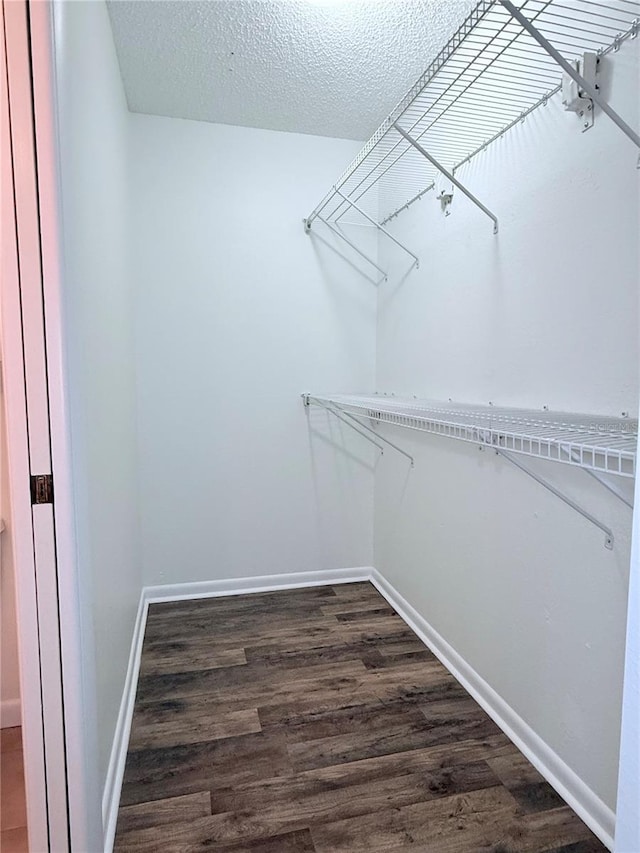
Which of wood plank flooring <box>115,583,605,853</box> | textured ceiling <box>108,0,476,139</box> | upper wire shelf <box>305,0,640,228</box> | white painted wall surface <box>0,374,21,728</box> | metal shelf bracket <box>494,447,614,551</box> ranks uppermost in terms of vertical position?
textured ceiling <box>108,0,476,139</box>

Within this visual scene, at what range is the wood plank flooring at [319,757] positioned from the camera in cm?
125

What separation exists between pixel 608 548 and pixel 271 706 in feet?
4.10

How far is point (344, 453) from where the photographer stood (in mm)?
2768

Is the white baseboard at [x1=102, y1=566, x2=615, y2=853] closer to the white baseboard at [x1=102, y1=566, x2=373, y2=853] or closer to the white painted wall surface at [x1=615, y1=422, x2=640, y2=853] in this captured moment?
the white baseboard at [x1=102, y1=566, x2=373, y2=853]

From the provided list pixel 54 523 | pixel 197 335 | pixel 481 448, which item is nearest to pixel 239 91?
pixel 197 335

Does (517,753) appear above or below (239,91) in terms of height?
below

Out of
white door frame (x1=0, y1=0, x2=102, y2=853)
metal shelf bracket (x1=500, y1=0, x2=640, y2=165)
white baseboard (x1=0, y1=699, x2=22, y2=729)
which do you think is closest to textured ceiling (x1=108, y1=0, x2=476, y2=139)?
metal shelf bracket (x1=500, y1=0, x2=640, y2=165)

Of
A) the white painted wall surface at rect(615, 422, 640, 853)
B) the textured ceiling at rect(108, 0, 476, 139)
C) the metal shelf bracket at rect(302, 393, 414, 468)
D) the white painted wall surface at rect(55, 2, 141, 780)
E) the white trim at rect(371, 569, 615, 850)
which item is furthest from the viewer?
the metal shelf bracket at rect(302, 393, 414, 468)

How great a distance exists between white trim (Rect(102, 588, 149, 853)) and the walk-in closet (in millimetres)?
20

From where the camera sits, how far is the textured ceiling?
5.25ft

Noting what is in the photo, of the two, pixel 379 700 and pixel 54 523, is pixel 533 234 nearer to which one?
pixel 54 523

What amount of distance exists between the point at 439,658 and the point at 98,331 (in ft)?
5.92

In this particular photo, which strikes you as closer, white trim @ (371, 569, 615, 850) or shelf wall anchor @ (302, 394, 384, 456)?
white trim @ (371, 569, 615, 850)

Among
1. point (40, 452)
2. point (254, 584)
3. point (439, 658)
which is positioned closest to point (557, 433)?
point (40, 452)
